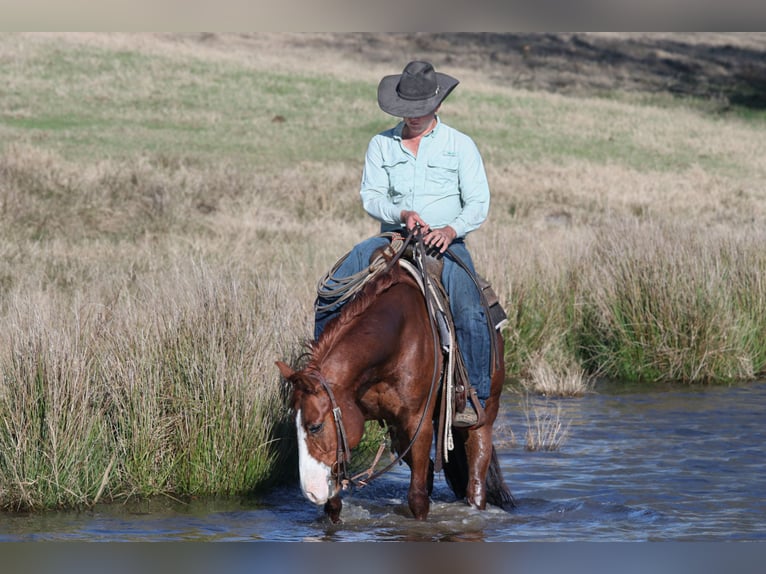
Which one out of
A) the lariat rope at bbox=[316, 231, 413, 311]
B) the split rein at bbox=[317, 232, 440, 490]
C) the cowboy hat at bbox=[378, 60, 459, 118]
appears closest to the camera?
the split rein at bbox=[317, 232, 440, 490]

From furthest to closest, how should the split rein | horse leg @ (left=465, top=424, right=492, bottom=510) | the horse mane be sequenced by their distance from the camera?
1. horse leg @ (left=465, top=424, right=492, bottom=510)
2. the split rein
3. the horse mane

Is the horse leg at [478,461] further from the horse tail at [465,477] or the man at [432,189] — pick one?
the man at [432,189]

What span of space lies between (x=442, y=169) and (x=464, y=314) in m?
0.87

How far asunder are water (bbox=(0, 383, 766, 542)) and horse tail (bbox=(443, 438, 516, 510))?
0.11 metres

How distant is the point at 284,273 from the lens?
42.6 feet

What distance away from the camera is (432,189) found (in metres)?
7.00

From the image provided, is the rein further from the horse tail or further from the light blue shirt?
the horse tail

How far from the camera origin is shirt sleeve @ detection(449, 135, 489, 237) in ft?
22.9

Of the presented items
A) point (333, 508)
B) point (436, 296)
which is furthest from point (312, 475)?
point (436, 296)

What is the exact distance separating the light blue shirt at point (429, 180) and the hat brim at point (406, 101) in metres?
0.19

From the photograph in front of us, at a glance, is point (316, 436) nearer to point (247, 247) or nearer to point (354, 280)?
point (354, 280)

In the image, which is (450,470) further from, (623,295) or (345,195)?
(345,195)

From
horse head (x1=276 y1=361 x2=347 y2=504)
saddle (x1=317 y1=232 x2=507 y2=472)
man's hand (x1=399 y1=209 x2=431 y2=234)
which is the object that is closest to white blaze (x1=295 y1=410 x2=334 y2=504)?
horse head (x1=276 y1=361 x2=347 y2=504)

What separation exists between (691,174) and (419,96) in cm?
2540
